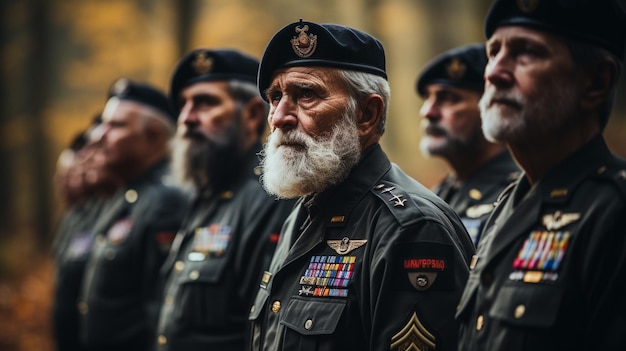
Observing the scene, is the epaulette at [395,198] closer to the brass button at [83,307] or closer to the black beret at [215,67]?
the black beret at [215,67]

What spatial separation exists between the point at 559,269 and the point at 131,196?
3995 mm

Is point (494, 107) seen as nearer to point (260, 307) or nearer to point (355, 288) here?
point (355, 288)

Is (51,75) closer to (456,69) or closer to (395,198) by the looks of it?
(456,69)

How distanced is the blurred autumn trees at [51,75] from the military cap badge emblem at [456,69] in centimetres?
475

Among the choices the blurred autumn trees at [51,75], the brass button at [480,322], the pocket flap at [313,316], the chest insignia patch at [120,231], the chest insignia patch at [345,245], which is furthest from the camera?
the blurred autumn trees at [51,75]

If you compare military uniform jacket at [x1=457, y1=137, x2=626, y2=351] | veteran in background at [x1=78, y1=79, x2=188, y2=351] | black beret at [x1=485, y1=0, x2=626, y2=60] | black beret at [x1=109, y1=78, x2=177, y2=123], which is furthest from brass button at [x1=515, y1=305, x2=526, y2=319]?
black beret at [x1=109, y1=78, x2=177, y2=123]

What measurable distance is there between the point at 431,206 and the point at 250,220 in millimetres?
1407

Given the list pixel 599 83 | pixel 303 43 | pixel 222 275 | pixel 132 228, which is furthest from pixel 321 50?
pixel 132 228

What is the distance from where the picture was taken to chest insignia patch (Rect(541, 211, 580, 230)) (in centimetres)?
205

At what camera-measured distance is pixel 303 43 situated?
9.48ft

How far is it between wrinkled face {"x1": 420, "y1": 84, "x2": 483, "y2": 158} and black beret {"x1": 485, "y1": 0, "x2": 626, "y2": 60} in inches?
73.8

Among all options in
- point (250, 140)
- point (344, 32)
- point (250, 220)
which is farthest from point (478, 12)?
point (344, 32)

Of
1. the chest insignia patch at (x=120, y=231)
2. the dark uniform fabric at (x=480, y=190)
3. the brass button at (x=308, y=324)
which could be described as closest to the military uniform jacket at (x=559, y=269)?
the brass button at (x=308, y=324)

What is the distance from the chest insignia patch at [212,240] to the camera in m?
3.87
